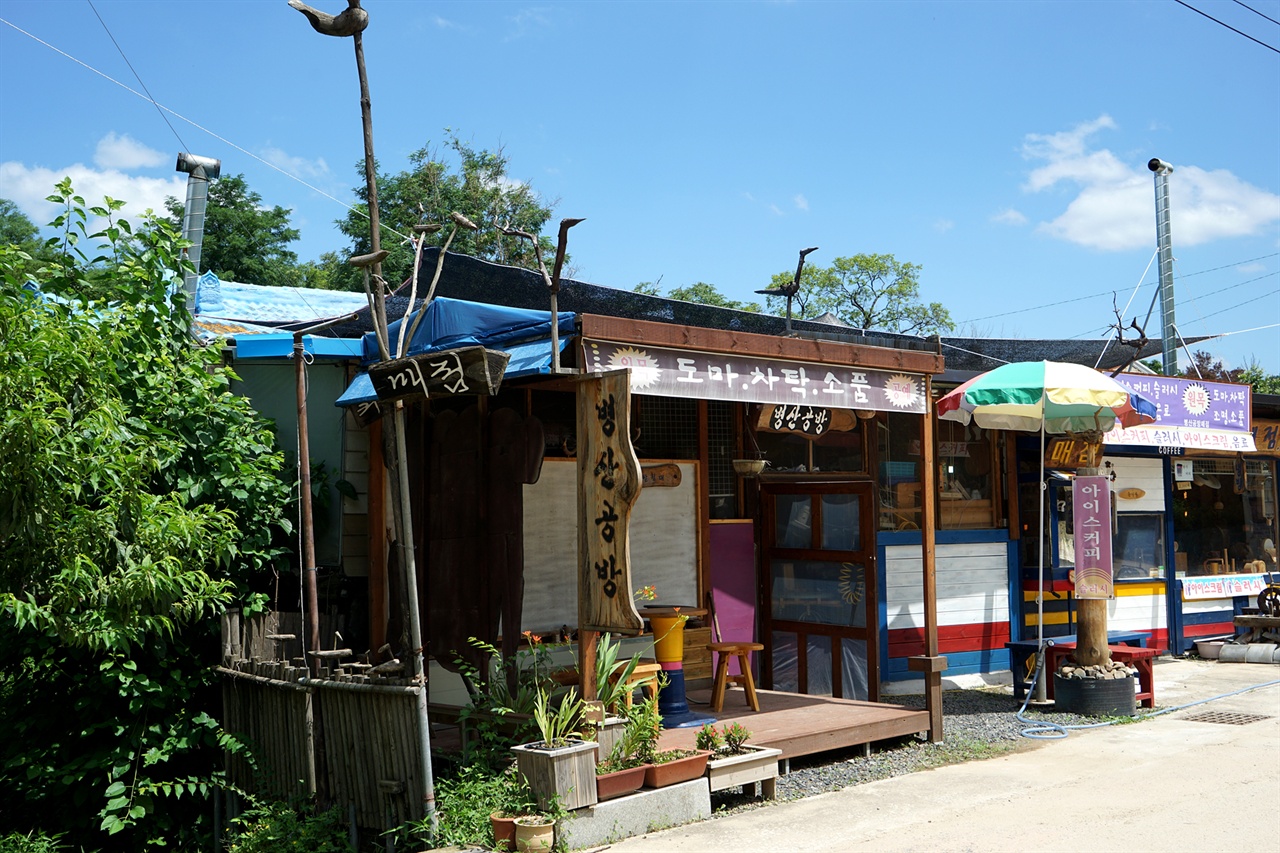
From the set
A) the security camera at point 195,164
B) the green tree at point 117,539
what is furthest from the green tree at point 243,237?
the green tree at point 117,539

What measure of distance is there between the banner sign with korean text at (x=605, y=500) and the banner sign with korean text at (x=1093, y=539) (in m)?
6.17

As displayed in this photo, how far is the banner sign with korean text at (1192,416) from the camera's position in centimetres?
1354

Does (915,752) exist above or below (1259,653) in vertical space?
above

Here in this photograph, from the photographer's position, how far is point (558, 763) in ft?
20.9

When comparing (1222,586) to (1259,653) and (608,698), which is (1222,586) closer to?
(1259,653)

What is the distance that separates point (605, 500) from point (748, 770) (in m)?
2.27

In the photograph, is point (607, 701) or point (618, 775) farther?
point (607, 701)

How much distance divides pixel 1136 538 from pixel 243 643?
11318mm

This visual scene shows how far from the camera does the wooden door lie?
401 inches

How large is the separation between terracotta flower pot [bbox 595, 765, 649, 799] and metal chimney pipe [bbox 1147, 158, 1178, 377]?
15236 millimetres

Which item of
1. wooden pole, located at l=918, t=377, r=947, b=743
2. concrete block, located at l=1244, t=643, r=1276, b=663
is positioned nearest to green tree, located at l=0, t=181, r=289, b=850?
wooden pole, located at l=918, t=377, r=947, b=743

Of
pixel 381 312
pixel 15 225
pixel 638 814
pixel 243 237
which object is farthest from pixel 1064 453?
pixel 15 225

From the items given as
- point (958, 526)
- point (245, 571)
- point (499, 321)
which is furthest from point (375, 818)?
point (958, 526)

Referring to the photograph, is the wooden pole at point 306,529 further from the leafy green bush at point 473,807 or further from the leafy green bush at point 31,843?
the leafy green bush at point 31,843
